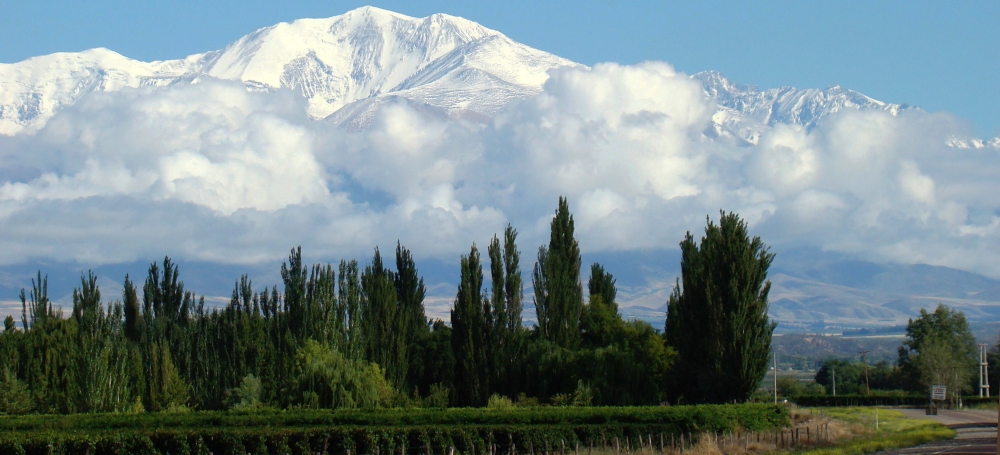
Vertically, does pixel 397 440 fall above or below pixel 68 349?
below

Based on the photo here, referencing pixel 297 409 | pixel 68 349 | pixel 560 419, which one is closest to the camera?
pixel 560 419

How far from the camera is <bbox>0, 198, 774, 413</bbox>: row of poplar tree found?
63688 millimetres

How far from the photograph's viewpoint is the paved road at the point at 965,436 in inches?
1895

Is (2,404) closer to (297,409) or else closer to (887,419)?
(297,409)

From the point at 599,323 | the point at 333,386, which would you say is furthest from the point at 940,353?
the point at 333,386

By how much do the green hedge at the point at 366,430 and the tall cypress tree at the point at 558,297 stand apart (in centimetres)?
1964

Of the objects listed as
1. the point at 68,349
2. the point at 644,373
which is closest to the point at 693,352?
the point at 644,373

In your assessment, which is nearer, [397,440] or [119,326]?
[397,440]

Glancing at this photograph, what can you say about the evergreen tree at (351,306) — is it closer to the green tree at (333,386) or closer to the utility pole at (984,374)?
the green tree at (333,386)

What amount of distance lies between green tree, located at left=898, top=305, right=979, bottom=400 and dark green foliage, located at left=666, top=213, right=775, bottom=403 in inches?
1822

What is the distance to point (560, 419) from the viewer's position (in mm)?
52031

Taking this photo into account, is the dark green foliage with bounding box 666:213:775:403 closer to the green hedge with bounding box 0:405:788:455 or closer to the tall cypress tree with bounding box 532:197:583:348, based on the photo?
the green hedge with bounding box 0:405:788:455

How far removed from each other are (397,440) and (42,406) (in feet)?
103

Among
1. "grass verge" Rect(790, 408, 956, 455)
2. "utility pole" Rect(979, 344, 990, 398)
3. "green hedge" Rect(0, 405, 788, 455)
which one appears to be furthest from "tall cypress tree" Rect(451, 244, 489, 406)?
"utility pole" Rect(979, 344, 990, 398)
